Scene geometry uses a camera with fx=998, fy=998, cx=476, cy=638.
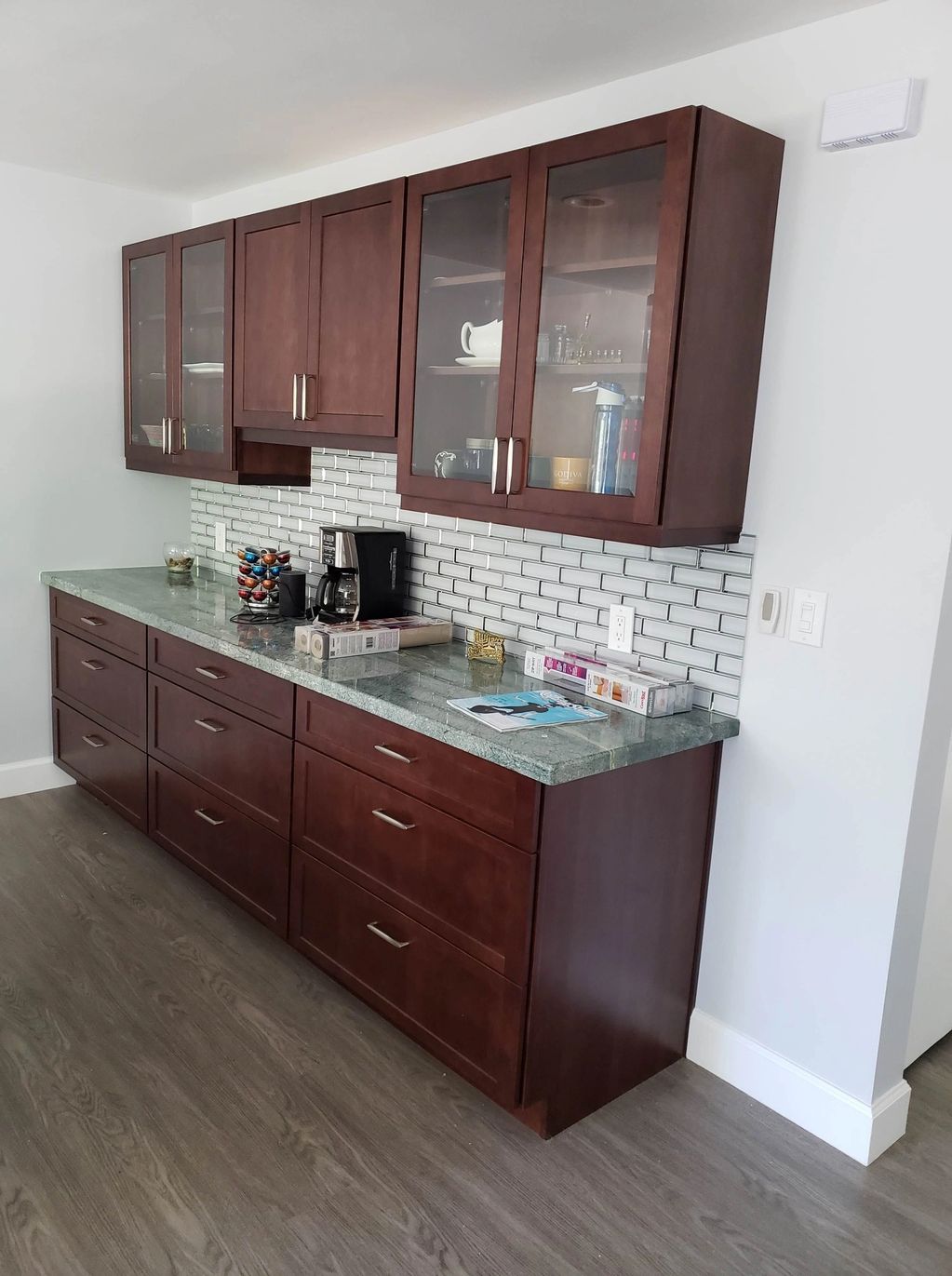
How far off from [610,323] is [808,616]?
2.64 ft

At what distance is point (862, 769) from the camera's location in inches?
87.3

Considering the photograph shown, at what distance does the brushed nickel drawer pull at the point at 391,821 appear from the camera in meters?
2.45

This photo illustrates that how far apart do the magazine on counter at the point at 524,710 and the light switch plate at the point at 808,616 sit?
490 millimetres

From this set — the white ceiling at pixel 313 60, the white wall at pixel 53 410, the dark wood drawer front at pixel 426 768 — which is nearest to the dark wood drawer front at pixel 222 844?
the dark wood drawer front at pixel 426 768

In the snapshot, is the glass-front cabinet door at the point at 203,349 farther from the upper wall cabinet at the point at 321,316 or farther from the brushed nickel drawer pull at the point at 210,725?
the brushed nickel drawer pull at the point at 210,725

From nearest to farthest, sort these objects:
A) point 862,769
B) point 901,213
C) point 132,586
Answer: point 901,213, point 862,769, point 132,586

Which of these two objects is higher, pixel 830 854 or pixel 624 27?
pixel 624 27

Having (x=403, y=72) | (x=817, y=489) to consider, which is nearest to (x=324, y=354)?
(x=403, y=72)

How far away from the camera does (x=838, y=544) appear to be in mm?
2219

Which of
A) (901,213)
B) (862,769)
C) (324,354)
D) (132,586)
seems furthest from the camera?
(132,586)

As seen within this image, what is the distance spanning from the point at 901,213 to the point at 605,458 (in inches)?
30.6

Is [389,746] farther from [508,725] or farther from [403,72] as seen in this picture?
[403,72]

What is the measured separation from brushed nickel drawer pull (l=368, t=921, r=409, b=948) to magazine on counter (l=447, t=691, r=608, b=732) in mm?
620

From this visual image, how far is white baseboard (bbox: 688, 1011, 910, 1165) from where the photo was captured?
7.45ft
